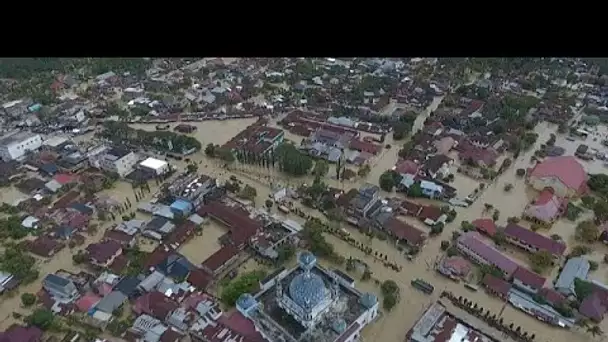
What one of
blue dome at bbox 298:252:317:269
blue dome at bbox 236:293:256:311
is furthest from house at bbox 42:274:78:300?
blue dome at bbox 298:252:317:269

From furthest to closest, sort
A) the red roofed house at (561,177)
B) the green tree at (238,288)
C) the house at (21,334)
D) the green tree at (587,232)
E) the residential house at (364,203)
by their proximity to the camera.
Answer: the red roofed house at (561,177)
the residential house at (364,203)
the green tree at (587,232)
the green tree at (238,288)
the house at (21,334)

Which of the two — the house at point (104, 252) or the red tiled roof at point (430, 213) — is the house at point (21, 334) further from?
the red tiled roof at point (430, 213)

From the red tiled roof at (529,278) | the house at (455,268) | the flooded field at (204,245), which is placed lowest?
the flooded field at (204,245)

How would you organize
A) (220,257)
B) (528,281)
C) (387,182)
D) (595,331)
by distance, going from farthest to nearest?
(387,182), (220,257), (528,281), (595,331)

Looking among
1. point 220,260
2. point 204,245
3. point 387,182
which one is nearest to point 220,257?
point 220,260

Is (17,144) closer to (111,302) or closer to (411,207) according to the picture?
(111,302)

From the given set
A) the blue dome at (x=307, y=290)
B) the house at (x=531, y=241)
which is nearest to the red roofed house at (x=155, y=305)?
the blue dome at (x=307, y=290)
